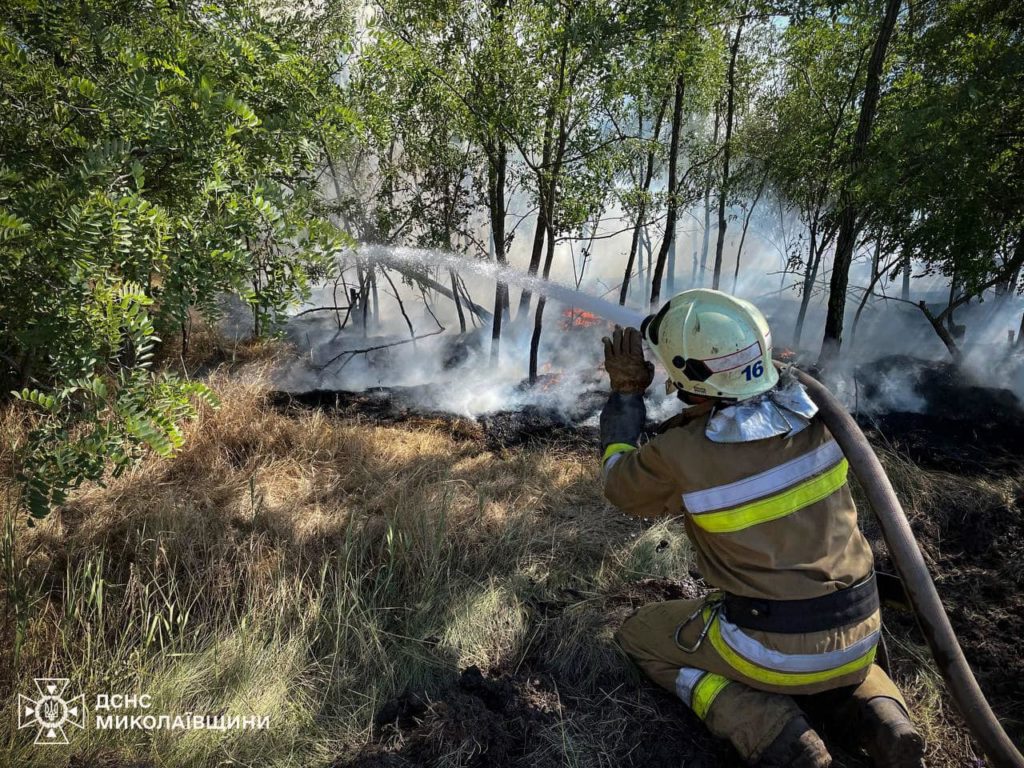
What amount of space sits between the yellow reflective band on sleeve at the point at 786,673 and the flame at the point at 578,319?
23.4 ft

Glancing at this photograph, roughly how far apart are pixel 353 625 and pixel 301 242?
176 centimetres

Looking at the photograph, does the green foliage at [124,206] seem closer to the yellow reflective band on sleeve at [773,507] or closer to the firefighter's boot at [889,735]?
the yellow reflective band on sleeve at [773,507]

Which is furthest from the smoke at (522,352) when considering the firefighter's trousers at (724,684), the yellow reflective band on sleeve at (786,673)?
the yellow reflective band on sleeve at (786,673)

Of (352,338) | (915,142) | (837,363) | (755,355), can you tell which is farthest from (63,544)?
(352,338)

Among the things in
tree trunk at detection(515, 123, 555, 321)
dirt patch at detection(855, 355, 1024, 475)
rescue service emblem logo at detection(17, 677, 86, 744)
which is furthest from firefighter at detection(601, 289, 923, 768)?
tree trunk at detection(515, 123, 555, 321)

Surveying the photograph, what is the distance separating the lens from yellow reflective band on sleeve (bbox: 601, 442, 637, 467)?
2507mm

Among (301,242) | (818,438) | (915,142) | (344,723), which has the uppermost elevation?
(915,142)

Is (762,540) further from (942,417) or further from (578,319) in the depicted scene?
(578,319)

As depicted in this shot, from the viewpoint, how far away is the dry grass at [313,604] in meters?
2.42

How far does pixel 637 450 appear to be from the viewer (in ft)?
7.72

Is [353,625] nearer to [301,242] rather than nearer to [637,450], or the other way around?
[637,450]

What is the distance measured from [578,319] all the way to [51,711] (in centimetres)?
781

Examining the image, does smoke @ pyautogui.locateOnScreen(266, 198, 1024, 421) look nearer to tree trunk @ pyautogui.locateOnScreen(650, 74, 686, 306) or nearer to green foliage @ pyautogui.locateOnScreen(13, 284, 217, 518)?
tree trunk @ pyautogui.locateOnScreen(650, 74, 686, 306)

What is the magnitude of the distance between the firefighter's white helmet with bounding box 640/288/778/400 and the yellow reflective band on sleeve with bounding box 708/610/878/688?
930 mm
